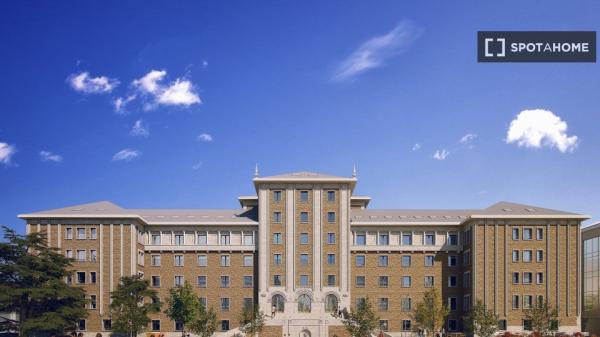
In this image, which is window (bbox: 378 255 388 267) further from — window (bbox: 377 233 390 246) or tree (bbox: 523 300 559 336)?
tree (bbox: 523 300 559 336)

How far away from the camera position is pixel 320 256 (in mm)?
72312

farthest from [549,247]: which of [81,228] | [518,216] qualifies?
[81,228]

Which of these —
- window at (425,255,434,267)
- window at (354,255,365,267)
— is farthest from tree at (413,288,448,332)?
window at (354,255,365,267)

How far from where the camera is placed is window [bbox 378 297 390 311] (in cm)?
7381

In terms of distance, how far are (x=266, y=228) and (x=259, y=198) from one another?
10.9 ft

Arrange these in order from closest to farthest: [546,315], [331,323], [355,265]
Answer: [546,315] < [331,323] < [355,265]

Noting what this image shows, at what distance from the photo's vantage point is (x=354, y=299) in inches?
2904

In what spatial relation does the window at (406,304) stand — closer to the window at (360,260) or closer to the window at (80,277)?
the window at (360,260)

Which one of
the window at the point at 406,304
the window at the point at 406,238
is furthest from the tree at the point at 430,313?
the window at the point at 406,238

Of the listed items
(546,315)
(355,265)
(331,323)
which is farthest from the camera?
(355,265)

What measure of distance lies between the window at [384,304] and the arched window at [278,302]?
35.6 ft

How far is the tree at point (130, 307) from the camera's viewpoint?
2403 inches

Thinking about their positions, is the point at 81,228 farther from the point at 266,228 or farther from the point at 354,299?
the point at 354,299

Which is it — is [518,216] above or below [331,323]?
above
